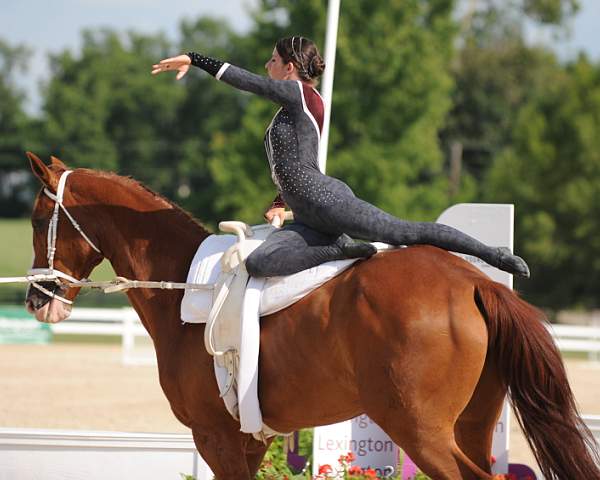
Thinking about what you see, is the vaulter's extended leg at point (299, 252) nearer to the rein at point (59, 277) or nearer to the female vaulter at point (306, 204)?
the female vaulter at point (306, 204)

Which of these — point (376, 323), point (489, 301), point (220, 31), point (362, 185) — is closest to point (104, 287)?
point (376, 323)

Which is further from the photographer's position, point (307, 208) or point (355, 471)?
point (355, 471)

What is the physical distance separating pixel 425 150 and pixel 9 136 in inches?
1648

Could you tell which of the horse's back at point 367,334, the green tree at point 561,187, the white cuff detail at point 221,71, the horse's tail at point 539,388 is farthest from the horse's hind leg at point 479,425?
the green tree at point 561,187

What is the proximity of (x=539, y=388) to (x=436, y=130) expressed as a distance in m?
41.7

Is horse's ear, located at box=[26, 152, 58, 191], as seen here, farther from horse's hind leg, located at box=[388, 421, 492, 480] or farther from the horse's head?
horse's hind leg, located at box=[388, 421, 492, 480]

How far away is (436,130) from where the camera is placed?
147 feet

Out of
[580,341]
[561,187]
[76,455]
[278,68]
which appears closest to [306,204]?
[278,68]

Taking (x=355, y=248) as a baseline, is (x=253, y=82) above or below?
above

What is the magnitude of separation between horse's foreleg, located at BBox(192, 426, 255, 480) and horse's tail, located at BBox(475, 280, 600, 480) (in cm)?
151

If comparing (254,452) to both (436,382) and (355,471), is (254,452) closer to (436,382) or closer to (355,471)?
(355,471)

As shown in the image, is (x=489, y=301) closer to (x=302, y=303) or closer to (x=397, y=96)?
(x=302, y=303)

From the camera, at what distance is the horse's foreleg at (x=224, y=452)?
4684mm

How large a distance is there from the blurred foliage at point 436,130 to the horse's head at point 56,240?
2578cm
